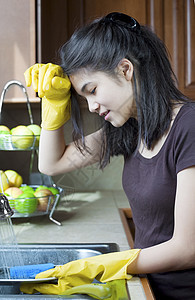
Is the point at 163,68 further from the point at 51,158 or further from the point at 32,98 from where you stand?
the point at 32,98

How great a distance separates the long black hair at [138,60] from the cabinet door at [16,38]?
57 cm

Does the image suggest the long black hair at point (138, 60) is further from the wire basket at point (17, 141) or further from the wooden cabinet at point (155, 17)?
the wooden cabinet at point (155, 17)

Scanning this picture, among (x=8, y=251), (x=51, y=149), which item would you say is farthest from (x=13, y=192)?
(x=8, y=251)

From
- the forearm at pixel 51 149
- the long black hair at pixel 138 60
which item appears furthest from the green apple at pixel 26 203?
the long black hair at pixel 138 60

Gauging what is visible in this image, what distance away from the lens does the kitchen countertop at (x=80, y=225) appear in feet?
3.93

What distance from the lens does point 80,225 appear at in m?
1.38

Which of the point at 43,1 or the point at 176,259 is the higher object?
the point at 43,1

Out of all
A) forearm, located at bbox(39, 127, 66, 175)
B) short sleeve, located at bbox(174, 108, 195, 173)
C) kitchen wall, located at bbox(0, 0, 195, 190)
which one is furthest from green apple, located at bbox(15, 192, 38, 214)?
short sleeve, located at bbox(174, 108, 195, 173)

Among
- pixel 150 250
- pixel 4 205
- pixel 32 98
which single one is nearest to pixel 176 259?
pixel 150 250

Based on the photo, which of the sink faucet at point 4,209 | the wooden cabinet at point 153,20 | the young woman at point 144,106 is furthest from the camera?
the wooden cabinet at point 153,20

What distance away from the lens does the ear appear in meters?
0.94

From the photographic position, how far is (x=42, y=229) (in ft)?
4.35

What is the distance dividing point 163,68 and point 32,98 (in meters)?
0.69

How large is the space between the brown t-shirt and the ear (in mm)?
144
